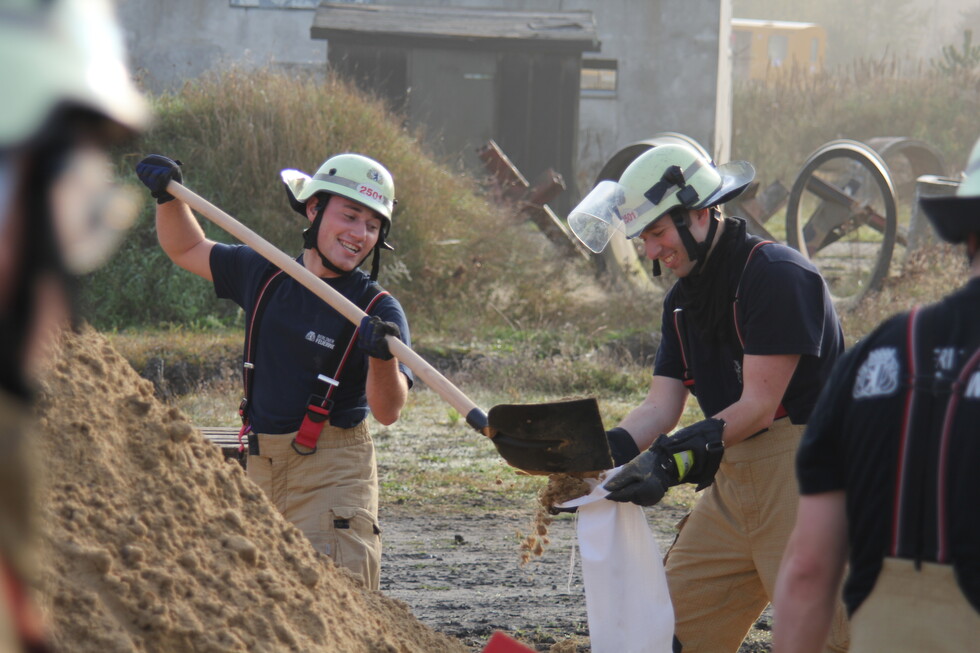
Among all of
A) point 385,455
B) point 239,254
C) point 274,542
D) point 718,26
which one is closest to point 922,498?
point 274,542

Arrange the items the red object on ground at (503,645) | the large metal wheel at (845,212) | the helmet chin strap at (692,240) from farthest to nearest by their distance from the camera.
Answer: the large metal wheel at (845,212)
the helmet chin strap at (692,240)
the red object on ground at (503,645)

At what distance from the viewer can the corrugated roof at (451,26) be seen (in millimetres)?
19766

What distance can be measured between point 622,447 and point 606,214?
0.89 metres

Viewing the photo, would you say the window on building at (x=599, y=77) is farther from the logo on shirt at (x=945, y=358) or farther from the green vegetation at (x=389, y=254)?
the logo on shirt at (x=945, y=358)

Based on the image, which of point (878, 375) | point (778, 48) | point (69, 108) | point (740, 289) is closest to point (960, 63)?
point (778, 48)

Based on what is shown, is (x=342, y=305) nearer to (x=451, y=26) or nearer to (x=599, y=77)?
(x=451, y=26)

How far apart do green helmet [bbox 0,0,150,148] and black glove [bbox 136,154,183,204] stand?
327 centimetres

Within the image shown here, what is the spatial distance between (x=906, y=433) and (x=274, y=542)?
1.96 meters

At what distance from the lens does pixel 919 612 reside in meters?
2.11

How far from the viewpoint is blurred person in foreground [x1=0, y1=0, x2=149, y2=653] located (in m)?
0.99

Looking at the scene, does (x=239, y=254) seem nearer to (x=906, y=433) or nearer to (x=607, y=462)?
(x=607, y=462)

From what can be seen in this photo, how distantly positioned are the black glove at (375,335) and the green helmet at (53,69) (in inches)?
108

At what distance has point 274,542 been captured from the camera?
335 cm

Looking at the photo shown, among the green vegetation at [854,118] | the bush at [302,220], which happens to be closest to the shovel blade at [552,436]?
the bush at [302,220]
